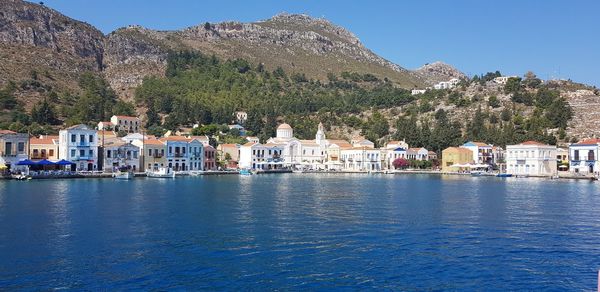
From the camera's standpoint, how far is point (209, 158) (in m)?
87.1

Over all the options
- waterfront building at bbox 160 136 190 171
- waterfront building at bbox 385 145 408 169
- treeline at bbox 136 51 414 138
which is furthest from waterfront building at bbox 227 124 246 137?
waterfront building at bbox 160 136 190 171

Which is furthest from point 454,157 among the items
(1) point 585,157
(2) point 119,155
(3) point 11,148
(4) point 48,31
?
(4) point 48,31

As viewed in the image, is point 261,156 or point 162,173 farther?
point 261,156

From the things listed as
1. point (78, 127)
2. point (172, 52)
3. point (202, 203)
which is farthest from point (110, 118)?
point (202, 203)

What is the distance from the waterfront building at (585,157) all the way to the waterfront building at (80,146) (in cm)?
6241

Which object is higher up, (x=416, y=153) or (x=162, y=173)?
(x=416, y=153)

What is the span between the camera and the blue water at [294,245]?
57.3ft

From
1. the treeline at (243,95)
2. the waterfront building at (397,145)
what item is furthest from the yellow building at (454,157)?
the treeline at (243,95)

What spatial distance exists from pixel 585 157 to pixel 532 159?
6800 mm

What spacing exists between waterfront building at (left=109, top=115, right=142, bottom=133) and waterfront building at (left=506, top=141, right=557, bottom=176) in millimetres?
62727

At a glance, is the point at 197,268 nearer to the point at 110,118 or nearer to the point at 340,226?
the point at 340,226

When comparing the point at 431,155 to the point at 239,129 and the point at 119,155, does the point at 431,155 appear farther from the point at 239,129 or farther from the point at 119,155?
the point at 119,155

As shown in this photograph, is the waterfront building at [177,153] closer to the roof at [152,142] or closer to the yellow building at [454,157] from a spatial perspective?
the roof at [152,142]

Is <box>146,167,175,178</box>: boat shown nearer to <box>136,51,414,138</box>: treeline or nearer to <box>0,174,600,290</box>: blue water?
<box>0,174,600,290</box>: blue water
